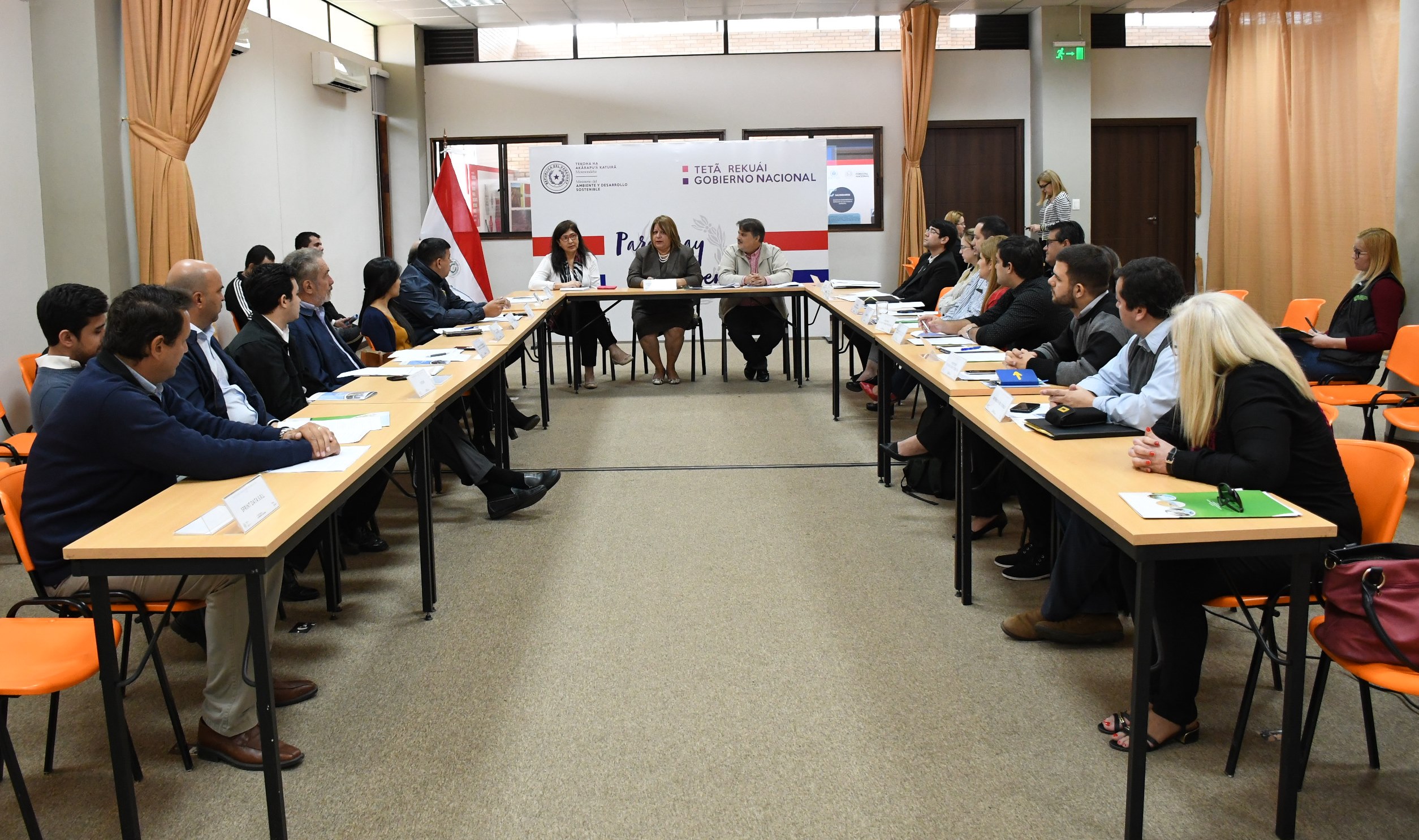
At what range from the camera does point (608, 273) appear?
10.1 meters

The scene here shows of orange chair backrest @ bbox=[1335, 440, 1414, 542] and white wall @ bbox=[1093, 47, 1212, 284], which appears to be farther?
white wall @ bbox=[1093, 47, 1212, 284]

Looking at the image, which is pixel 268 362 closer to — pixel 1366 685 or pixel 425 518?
pixel 425 518

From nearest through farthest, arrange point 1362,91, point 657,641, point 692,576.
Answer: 1. point 657,641
2. point 692,576
3. point 1362,91

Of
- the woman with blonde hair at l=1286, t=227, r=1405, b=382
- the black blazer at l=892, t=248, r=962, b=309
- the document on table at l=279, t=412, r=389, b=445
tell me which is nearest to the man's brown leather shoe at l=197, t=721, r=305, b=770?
the document on table at l=279, t=412, r=389, b=445

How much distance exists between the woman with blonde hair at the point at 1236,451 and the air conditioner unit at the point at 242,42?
649cm

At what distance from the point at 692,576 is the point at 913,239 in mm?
Result: 7710

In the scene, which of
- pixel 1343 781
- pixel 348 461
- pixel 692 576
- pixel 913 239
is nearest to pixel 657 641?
pixel 692 576

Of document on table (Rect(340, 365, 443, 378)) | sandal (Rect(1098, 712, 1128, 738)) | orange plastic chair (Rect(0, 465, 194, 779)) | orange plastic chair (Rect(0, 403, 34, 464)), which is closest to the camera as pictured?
orange plastic chair (Rect(0, 465, 194, 779))

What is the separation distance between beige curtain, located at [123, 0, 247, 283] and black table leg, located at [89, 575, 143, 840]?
4223 mm

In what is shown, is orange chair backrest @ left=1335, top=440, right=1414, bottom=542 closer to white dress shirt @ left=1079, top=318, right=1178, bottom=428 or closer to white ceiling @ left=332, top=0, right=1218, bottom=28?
white dress shirt @ left=1079, top=318, right=1178, bottom=428

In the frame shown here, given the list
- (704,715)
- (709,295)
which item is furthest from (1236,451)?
(709,295)

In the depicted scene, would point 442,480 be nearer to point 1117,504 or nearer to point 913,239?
point 1117,504

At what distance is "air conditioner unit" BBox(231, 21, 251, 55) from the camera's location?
284 inches

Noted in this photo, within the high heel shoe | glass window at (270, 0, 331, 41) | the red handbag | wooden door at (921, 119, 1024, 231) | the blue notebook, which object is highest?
glass window at (270, 0, 331, 41)
